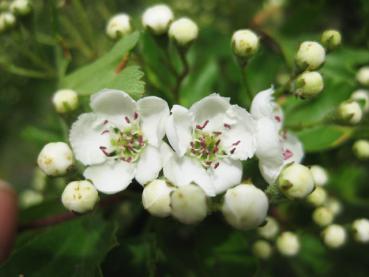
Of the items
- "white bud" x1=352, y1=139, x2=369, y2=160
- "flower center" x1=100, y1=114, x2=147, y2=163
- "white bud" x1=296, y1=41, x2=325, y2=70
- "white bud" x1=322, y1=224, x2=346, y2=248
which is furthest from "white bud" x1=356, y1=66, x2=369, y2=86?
"flower center" x1=100, y1=114, x2=147, y2=163

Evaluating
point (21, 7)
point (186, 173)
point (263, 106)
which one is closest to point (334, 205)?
point (263, 106)

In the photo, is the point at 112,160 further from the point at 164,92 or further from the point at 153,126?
the point at 164,92

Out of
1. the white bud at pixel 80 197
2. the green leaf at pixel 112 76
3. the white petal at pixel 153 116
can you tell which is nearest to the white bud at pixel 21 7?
the green leaf at pixel 112 76

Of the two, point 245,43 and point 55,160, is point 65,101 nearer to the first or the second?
point 55,160

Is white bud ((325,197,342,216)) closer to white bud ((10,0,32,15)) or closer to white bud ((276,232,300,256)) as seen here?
white bud ((276,232,300,256))

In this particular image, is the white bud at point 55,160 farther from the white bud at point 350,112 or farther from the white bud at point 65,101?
the white bud at point 350,112

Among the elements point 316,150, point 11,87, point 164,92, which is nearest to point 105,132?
point 164,92
